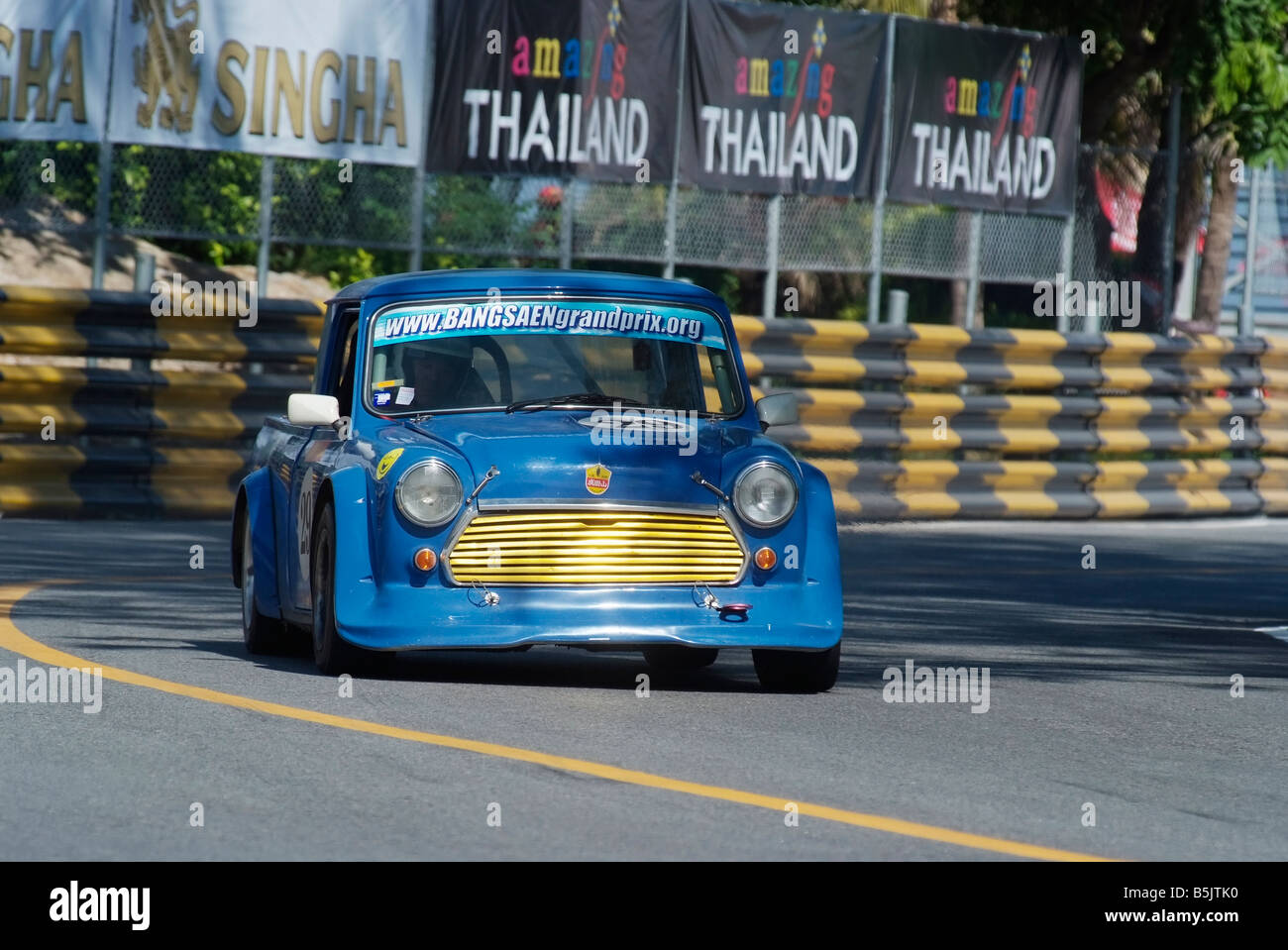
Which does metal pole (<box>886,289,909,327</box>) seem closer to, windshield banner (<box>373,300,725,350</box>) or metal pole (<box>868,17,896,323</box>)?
metal pole (<box>868,17,896,323</box>)

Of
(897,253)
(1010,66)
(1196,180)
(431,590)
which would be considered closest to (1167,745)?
(431,590)

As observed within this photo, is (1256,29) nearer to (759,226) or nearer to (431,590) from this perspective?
(759,226)

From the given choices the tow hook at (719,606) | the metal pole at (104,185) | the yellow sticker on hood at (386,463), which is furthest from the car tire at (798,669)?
the metal pole at (104,185)

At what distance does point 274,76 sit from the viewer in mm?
16953

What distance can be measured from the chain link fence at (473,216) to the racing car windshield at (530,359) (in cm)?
736

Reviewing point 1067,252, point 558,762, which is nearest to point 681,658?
point 558,762

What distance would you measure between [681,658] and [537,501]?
1579 mm

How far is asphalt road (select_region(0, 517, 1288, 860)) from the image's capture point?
5.88 meters

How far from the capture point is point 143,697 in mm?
8078

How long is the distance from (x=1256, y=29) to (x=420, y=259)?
8245 millimetres

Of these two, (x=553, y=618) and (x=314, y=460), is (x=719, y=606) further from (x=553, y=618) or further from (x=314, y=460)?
(x=314, y=460)

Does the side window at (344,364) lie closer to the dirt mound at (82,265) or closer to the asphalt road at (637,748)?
the asphalt road at (637,748)

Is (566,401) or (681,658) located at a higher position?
(566,401)

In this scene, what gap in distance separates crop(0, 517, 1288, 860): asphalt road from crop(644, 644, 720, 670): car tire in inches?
3.4
